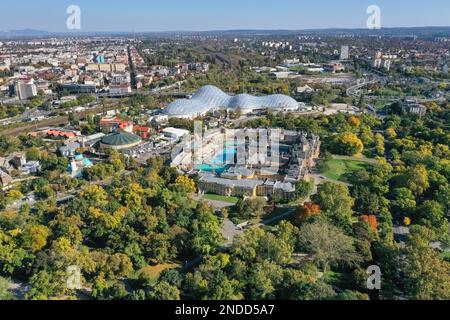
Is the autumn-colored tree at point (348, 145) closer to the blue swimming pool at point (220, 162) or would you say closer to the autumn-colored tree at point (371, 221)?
the blue swimming pool at point (220, 162)

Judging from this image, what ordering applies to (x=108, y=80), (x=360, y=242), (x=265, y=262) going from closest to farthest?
(x=265, y=262) → (x=360, y=242) → (x=108, y=80)

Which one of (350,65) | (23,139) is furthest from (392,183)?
(350,65)

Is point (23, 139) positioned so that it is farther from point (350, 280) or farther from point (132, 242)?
point (350, 280)

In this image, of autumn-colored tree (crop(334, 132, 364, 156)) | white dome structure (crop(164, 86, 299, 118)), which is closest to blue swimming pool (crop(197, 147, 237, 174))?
autumn-colored tree (crop(334, 132, 364, 156))
